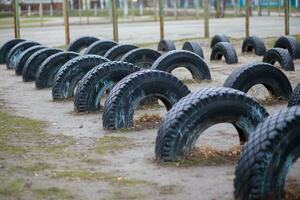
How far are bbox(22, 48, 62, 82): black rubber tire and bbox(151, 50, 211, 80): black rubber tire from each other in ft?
10.9

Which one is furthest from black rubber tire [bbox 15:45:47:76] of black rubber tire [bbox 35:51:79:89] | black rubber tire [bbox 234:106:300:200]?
black rubber tire [bbox 234:106:300:200]

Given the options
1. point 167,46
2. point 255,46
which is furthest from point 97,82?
point 255,46

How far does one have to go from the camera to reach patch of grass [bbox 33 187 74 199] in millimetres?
5391

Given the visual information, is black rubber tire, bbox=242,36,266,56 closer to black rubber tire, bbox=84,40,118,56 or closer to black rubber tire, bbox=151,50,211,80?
black rubber tire, bbox=84,40,118,56

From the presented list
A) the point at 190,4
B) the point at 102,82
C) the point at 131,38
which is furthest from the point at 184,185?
the point at 190,4

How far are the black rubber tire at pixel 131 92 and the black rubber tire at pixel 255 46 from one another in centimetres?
961

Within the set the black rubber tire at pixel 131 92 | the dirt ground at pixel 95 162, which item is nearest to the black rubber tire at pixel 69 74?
the dirt ground at pixel 95 162

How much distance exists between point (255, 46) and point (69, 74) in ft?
26.2

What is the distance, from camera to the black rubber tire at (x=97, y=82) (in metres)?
9.34

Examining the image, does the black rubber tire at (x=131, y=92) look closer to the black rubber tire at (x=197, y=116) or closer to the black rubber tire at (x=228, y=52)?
the black rubber tire at (x=197, y=116)

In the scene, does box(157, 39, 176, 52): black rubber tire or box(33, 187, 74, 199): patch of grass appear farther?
box(157, 39, 176, 52): black rubber tire

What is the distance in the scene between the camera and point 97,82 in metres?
9.38

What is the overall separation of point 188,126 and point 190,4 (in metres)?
57.5

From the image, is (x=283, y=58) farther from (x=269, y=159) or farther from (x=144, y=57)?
(x=269, y=159)
